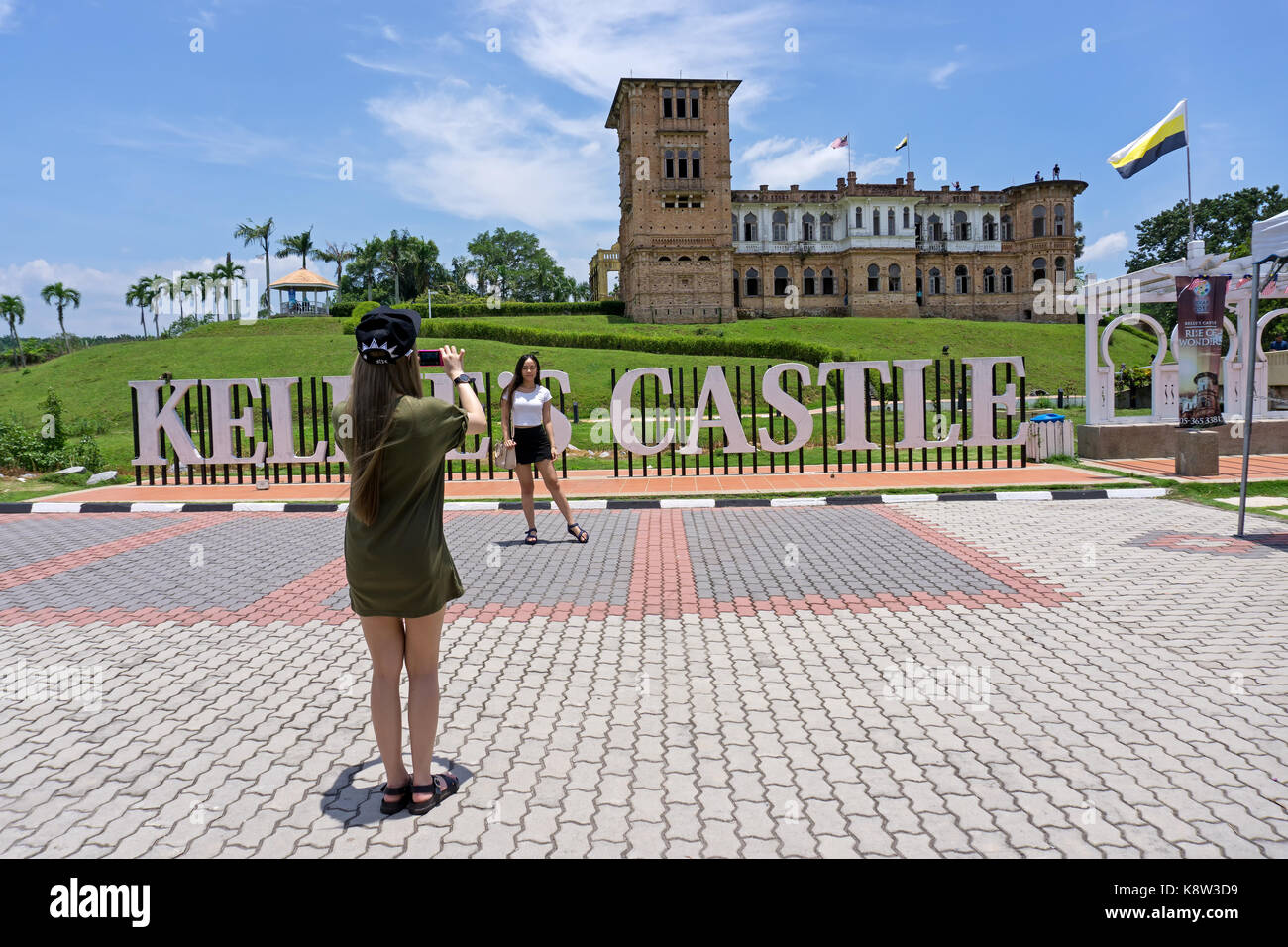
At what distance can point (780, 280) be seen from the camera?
244ft

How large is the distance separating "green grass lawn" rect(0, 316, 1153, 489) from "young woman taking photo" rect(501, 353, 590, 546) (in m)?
7.95

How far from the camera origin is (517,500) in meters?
12.8

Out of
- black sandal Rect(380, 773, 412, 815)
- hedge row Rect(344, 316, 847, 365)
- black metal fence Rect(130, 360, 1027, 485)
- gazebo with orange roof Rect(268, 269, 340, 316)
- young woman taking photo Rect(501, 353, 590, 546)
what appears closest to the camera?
black sandal Rect(380, 773, 412, 815)

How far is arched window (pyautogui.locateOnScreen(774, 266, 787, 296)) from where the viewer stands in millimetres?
73956

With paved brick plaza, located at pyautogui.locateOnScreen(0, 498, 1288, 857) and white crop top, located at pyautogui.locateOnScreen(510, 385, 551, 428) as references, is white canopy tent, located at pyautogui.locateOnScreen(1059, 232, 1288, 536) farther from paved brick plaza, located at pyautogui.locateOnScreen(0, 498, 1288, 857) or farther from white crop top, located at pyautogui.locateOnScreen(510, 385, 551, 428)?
white crop top, located at pyautogui.locateOnScreen(510, 385, 551, 428)

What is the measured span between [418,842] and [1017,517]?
356 inches

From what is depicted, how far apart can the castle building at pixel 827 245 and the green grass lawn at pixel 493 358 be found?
8.33 meters

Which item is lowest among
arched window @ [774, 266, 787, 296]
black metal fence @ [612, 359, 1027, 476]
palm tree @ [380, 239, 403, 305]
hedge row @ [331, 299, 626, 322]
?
black metal fence @ [612, 359, 1027, 476]

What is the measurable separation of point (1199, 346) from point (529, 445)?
12.3 meters

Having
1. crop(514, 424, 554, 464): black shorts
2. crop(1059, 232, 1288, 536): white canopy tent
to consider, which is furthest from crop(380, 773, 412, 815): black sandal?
crop(1059, 232, 1288, 536): white canopy tent

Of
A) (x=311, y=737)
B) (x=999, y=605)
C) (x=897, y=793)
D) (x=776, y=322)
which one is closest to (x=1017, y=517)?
(x=999, y=605)

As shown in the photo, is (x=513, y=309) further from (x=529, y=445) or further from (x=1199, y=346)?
(x=529, y=445)

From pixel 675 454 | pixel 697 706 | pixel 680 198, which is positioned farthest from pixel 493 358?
pixel 680 198

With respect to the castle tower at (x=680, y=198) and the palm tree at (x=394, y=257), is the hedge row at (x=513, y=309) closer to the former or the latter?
the castle tower at (x=680, y=198)
